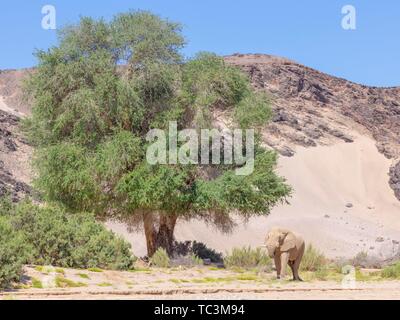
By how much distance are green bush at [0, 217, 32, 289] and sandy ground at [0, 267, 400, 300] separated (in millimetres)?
377

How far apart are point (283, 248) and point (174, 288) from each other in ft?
16.5

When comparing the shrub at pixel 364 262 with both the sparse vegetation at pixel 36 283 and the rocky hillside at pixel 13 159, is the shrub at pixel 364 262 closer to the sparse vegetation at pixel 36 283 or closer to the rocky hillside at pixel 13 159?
the sparse vegetation at pixel 36 283

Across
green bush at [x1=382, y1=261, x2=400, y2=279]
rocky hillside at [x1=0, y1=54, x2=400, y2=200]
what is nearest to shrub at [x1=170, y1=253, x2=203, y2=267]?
green bush at [x1=382, y1=261, x2=400, y2=279]

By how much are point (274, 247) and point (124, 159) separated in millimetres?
8918

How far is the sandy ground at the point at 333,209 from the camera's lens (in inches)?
2104

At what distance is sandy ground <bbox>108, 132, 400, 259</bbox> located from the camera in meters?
53.4

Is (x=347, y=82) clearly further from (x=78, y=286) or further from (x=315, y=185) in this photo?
(x=78, y=286)

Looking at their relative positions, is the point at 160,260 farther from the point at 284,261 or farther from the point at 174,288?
the point at 174,288

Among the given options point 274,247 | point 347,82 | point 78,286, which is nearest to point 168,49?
point 274,247

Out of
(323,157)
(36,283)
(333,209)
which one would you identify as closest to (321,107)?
(323,157)

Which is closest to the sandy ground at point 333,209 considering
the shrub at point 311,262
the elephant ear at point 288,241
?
the shrub at point 311,262

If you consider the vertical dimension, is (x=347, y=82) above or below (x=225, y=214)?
above

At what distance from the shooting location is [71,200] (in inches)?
1220

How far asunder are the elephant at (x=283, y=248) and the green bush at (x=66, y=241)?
4598 mm
